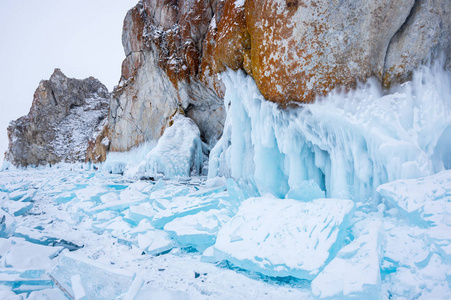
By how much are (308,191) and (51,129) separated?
3274cm

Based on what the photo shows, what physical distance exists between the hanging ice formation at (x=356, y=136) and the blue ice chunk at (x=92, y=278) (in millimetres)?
2292

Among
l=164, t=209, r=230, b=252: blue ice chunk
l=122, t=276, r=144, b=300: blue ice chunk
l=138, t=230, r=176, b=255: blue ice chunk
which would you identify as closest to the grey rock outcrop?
l=164, t=209, r=230, b=252: blue ice chunk

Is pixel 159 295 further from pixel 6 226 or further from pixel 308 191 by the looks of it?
pixel 6 226

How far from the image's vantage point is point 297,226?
7.78ft

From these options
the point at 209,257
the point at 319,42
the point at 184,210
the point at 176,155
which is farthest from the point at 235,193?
the point at 176,155

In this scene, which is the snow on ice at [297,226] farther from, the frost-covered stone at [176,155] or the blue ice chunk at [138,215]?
the frost-covered stone at [176,155]

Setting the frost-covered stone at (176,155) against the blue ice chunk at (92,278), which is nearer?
the blue ice chunk at (92,278)

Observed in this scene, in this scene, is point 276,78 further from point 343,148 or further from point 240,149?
point 240,149

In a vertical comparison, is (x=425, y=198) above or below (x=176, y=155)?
below

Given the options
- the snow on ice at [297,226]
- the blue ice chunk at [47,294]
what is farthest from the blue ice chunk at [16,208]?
the blue ice chunk at [47,294]

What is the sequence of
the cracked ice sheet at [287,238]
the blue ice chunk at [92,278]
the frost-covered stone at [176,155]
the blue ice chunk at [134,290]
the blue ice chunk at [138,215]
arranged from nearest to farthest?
the blue ice chunk at [134,290]
the blue ice chunk at [92,278]
the cracked ice sheet at [287,238]
the blue ice chunk at [138,215]
the frost-covered stone at [176,155]

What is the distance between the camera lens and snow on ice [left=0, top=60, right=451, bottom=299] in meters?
1.80

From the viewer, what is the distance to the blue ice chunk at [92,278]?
1778 mm


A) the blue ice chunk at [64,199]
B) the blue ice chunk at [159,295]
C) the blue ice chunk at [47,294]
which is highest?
the blue ice chunk at [159,295]
